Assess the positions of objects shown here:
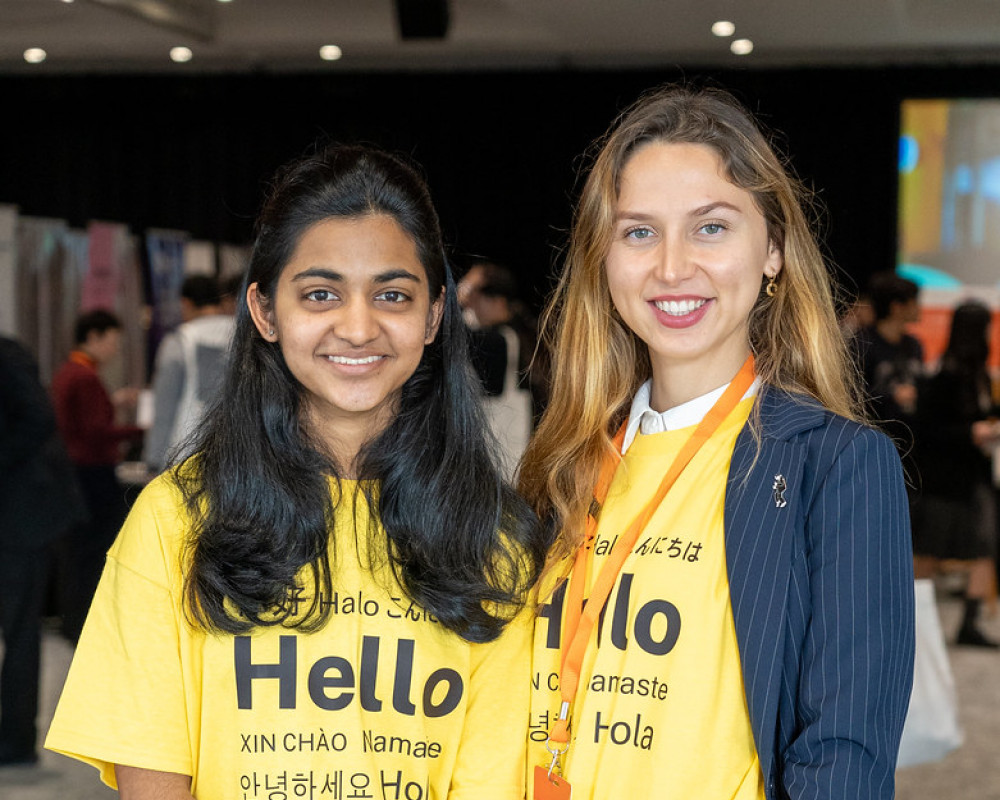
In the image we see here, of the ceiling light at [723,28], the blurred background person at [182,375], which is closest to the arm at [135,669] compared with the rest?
the blurred background person at [182,375]

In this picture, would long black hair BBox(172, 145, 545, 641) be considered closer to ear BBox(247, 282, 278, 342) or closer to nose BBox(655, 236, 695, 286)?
ear BBox(247, 282, 278, 342)

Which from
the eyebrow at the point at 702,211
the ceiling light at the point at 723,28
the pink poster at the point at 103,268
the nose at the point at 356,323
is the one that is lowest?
the nose at the point at 356,323

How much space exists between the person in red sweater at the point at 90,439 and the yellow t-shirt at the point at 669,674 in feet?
8.36

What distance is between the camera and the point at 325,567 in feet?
5.13

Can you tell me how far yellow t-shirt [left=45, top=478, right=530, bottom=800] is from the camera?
1.49 m

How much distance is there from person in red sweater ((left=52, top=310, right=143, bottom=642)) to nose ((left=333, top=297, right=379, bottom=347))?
2424 mm

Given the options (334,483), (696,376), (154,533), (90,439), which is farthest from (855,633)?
(90,439)

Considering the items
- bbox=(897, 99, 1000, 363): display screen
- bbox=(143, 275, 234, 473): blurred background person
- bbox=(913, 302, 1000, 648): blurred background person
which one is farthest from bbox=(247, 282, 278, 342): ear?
bbox=(897, 99, 1000, 363): display screen

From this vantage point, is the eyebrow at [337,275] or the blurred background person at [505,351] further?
the blurred background person at [505,351]

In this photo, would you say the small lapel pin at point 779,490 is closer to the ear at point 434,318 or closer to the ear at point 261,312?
the ear at point 434,318

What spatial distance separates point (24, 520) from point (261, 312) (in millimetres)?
2284

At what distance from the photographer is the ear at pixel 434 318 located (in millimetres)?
1708

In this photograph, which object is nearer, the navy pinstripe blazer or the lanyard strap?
the navy pinstripe blazer

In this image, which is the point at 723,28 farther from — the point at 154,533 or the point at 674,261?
the point at 154,533
